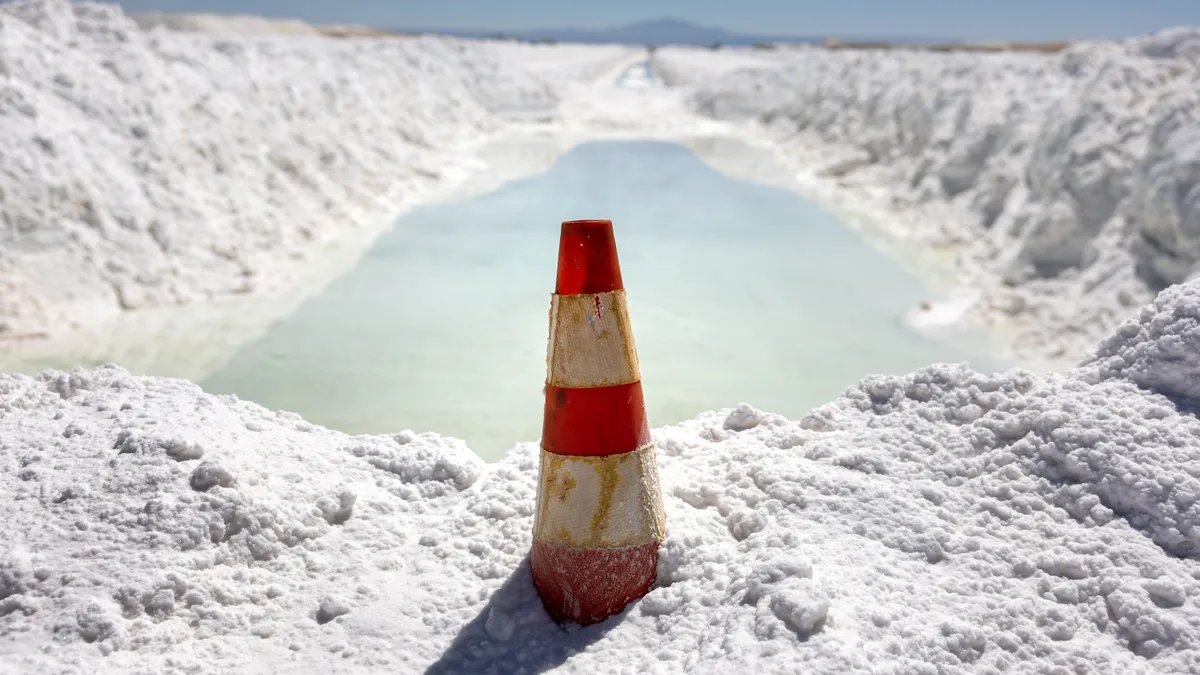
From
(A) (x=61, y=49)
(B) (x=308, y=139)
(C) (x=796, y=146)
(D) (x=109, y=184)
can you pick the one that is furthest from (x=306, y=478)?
(C) (x=796, y=146)

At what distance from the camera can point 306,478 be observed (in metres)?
2.82

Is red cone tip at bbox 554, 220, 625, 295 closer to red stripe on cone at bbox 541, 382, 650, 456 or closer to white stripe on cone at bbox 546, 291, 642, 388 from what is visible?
white stripe on cone at bbox 546, 291, 642, 388

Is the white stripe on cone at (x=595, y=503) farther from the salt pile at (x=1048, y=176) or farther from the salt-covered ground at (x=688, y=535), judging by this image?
the salt pile at (x=1048, y=176)

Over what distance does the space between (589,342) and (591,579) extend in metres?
0.63

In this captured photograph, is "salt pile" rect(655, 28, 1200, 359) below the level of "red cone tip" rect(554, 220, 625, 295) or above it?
below

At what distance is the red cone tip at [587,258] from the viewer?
2338 mm

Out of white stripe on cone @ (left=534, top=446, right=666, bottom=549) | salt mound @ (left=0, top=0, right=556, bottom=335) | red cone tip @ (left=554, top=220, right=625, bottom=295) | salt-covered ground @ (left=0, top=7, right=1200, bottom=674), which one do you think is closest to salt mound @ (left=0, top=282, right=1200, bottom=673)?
salt-covered ground @ (left=0, top=7, right=1200, bottom=674)

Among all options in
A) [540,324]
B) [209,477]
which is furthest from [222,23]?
[209,477]

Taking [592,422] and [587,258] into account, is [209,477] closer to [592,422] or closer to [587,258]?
[592,422]

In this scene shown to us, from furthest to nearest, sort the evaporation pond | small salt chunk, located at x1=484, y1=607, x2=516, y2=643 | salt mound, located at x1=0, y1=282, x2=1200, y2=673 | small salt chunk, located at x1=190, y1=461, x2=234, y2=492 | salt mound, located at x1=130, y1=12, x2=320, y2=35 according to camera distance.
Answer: salt mound, located at x1=130, y1=12, x2=320, y2=35 → the evaporation pond → small salt chunk, located at x1=190, y1=461, x2=234, y2=492 → small salt chunk, located at x1=484, y1=607, x2=516, y2=643 → salt mound, located at x1=0, y1=282, x2=1200, y2=673

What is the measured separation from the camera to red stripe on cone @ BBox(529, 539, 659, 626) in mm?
2316

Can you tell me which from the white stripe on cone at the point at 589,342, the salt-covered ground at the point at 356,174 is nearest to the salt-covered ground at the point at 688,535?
the white stripe on cone at the point at 589,342

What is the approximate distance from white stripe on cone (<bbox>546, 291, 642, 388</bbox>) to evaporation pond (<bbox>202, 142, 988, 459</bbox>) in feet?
6.70

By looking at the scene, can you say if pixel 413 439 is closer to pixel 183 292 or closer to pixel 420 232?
pixel 183 292
